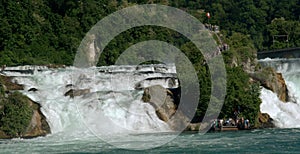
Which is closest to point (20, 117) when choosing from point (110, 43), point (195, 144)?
point (195, 144)

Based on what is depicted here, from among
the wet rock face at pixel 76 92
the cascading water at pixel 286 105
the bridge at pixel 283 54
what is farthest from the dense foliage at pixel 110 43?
the wet rock face at pixel 76 92

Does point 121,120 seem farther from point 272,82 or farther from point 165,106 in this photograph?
point 272,82

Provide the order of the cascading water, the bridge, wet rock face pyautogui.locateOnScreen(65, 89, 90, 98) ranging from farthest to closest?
1. the bridge
2. wet rock face pyautogui.locateOnScreen(65, 89, 90, 98)
3. the cascading water

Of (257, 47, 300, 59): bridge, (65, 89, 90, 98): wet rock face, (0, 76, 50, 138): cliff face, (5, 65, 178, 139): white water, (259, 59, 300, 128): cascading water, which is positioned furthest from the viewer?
(257, 47, 300, 59): bridge

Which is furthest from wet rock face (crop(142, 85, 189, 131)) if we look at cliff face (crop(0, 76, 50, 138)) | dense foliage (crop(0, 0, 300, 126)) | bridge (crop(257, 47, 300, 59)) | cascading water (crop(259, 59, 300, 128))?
bridge (crop(257, 47, 300, 59))

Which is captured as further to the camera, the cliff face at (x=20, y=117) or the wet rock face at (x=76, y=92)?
the wet rock face at (x=76, y=92)

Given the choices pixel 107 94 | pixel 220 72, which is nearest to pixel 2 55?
pixel 107 94

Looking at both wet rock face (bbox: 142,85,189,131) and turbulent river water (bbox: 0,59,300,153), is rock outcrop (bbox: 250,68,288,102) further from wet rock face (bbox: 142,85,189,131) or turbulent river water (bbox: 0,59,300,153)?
wet rock face (bbox: 142,85,189,131)

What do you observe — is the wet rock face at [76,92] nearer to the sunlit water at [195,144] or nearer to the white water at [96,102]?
the white water at [96,102]
